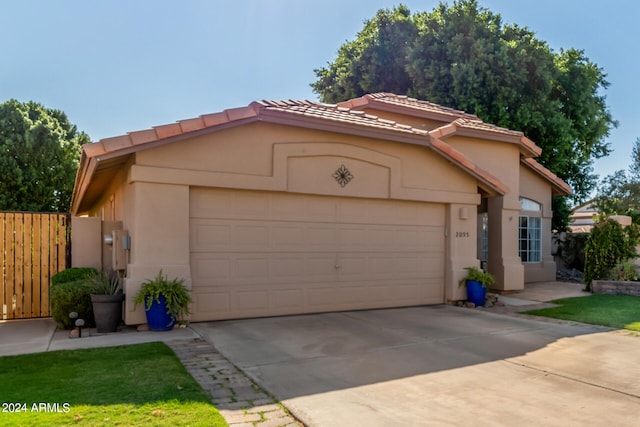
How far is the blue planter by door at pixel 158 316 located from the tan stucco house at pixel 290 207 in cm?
26

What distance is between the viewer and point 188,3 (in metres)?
10.7

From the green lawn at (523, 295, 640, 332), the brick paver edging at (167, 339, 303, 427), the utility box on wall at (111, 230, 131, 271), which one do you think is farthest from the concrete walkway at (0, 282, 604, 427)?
the utility box on wall at (111, 230, 131, 271)

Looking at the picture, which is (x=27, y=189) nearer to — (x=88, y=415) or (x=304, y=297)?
(x=304, y=297)

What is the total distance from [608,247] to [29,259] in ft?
47.1

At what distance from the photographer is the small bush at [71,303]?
7656 mm

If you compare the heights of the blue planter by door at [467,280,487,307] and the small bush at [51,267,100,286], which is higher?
the small bush at [51,267,100,286]

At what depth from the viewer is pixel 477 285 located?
10.7 m

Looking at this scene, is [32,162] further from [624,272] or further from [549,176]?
[624,272]

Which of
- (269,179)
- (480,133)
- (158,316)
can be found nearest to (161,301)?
(158,316)

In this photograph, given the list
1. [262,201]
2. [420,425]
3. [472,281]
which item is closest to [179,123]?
[262,201]

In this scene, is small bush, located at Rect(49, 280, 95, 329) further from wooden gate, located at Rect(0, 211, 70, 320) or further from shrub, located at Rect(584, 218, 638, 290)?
shrub, located at Rect(584, 218, 638, 290)

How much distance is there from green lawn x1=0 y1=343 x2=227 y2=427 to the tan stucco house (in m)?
2.11

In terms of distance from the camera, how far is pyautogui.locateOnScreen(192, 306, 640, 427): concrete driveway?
14.0 ft

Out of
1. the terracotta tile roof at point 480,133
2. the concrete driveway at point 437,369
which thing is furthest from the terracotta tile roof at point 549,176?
the concrete driveway at point 437,369
